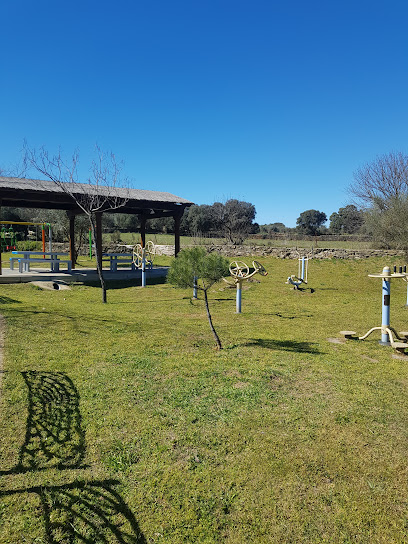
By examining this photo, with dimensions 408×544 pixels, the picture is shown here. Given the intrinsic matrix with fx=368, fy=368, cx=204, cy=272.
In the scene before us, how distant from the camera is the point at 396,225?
14.5 m

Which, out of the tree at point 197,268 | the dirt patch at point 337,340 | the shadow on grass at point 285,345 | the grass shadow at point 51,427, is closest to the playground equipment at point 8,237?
the tree at point 197,268

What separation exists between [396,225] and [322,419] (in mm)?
13340

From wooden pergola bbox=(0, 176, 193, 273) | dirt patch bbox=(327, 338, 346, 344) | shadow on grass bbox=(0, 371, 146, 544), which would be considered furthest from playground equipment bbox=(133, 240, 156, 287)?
shadow on grass bbox=(0, 371, 146, 544)

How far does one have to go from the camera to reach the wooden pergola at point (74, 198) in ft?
38.8

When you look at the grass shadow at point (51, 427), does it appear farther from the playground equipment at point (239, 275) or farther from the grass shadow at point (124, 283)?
the grass shadow at point (124, 283)

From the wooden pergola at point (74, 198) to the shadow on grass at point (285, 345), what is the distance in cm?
638

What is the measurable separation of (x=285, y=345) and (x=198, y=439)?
3.12 m

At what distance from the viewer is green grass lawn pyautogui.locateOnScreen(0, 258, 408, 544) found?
211cm

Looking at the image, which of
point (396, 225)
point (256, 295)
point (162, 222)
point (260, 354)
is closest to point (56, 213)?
point (162, 222)

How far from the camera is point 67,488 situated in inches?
91.7

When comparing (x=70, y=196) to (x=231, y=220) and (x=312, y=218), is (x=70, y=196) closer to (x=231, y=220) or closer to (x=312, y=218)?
(x=231, y=220)

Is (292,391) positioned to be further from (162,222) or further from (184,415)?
(162,222)

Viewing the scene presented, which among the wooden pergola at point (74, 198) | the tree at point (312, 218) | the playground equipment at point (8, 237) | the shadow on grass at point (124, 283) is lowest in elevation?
the shadow on grass at point (124, 283)

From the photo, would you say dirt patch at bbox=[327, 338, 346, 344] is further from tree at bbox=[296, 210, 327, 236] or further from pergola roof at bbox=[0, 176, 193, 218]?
tree at bbox=[296, 210, 327, 236]
